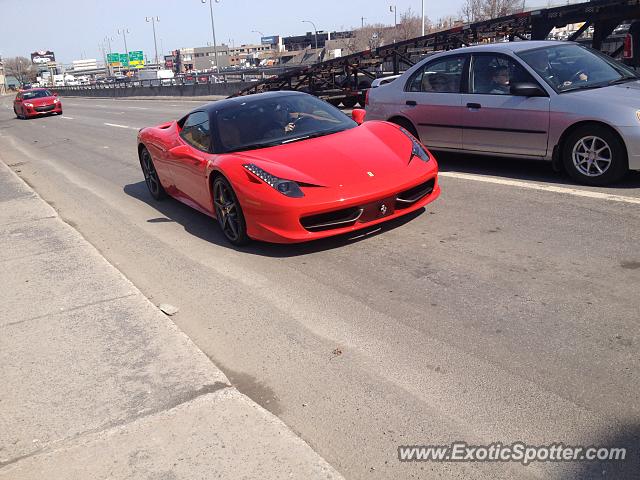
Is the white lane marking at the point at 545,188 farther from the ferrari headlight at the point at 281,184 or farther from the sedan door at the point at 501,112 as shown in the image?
the ferrari headlight at the point at 281,184

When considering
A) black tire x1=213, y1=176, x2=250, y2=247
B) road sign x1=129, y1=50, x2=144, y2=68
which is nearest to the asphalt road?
black tire x1=213, y1=176, x2=250, y2=247

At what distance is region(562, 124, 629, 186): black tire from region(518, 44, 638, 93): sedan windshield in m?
0.61

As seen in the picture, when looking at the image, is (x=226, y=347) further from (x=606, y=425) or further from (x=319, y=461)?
(x=606, y=425)

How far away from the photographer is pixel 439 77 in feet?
26.0

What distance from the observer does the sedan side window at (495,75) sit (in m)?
7.02

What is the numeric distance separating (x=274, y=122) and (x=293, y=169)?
3.84 feet

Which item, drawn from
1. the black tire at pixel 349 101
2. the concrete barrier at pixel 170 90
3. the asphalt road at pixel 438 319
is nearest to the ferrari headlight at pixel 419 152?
the asphalt road at pixel 438 319

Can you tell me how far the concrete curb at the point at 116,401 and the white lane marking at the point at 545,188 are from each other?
4335 mm

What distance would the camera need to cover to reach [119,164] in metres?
12.2

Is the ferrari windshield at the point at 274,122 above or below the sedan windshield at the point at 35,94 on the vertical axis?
above

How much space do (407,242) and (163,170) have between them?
3.53 m

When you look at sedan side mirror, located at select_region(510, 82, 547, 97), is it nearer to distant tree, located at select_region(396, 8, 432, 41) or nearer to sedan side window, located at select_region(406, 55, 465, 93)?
sedan side window, located at select_region(406, 55, 465, 93)

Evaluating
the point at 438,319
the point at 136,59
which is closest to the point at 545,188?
the point at 438,319

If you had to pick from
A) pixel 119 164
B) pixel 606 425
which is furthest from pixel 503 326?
pixel 119 164
